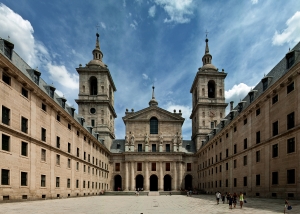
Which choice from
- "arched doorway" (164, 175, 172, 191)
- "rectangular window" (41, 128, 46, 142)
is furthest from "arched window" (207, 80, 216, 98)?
"rectangular window" (41, 128, 46, 142)

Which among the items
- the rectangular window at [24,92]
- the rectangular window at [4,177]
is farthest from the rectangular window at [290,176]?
the rectangular window at [24,92]

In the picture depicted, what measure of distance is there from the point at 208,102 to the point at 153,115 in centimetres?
1668

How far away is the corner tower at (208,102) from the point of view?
70.3 m

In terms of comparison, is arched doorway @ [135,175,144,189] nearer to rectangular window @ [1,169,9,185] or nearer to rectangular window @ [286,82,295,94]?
rectangular window @ [1,169,9,185]

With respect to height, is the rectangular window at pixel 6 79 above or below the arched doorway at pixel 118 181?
above

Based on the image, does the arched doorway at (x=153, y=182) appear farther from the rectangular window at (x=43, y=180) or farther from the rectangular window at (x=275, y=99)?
the rectangular window at (x=275, y=99)

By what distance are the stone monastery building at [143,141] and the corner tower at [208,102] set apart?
0.96 feet

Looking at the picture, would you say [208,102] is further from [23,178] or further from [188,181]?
[23,178]

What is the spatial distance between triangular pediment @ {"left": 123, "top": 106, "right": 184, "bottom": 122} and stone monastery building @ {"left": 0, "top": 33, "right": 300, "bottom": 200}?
0.99 feet

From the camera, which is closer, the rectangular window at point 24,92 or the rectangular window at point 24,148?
the rectangular window at point 24,148

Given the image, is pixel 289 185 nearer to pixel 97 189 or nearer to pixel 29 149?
pixel 29 149

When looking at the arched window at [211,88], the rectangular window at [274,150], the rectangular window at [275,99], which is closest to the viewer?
the rectangular window at [274,150]

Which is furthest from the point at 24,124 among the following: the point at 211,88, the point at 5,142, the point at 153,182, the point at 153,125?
the point at 211,88

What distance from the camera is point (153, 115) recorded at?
72.2 meters
